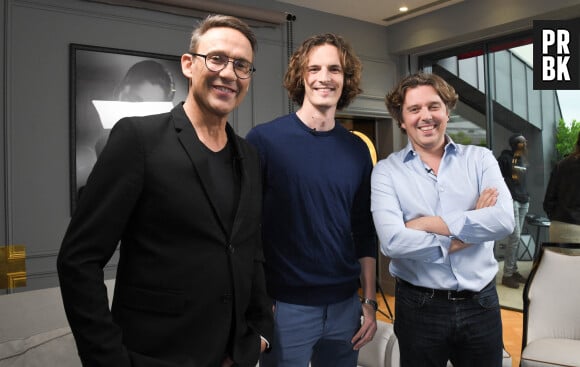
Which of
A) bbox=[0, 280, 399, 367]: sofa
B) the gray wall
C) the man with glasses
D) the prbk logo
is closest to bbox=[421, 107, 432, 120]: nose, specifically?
the man with glasses

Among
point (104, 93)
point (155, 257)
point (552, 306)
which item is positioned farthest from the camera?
point (104, 93)

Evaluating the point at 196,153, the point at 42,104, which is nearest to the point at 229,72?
the point at 196,153

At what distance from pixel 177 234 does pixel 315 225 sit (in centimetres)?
60

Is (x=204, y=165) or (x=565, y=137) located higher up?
(x=565, y=137)

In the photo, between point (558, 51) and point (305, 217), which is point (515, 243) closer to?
point (558, 51)

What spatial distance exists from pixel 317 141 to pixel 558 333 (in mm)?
2004

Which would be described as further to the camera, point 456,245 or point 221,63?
point 456,245

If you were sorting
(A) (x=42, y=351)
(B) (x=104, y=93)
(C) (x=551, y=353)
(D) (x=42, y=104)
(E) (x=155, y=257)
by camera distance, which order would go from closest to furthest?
(E) (x=155, y=257) < (A) (x=42, y=351) < (C) (x=551, y=353) < (D) (x=42, y=104) < (B) (x=104, y=93)

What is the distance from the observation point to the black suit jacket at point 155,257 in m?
1.02

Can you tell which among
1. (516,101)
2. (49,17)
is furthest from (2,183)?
(516,101)

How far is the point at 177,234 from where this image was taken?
43.7 inches

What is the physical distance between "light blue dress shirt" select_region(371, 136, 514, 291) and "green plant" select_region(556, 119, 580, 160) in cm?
365

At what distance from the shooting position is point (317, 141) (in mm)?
1684

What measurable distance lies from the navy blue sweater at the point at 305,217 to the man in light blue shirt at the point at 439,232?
0.15 m
